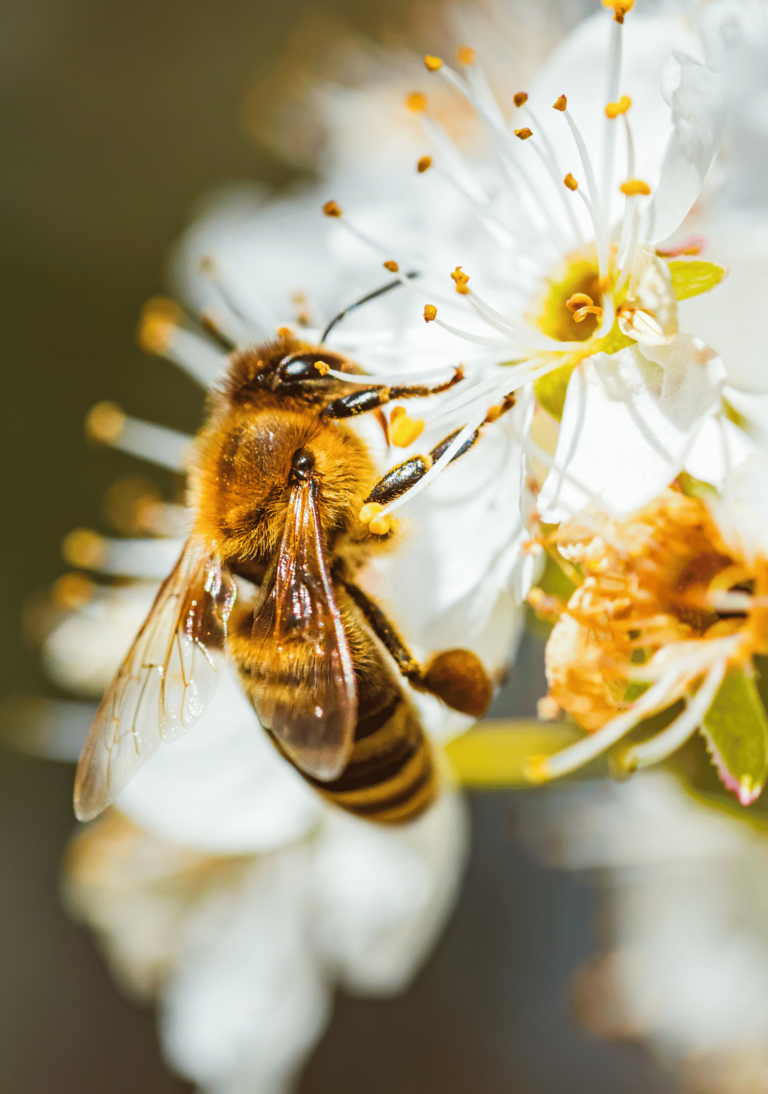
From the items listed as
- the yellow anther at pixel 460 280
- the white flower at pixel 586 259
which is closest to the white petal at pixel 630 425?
the white flower at pixel 586 259

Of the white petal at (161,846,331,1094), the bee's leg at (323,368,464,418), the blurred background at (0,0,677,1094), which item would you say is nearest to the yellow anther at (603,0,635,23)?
the bee's leg at (323,368,464,418)

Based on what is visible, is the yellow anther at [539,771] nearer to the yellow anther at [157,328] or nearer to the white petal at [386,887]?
the white petal at [386,887]

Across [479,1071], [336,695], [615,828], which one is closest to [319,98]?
[615,828]

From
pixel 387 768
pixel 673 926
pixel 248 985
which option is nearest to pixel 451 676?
pixel 387 768

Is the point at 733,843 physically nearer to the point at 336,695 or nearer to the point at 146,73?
the point at 336,695

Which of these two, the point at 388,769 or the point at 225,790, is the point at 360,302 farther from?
the point at 225,790

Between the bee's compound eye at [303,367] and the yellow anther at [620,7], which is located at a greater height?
the yellow anther at [620,7]
